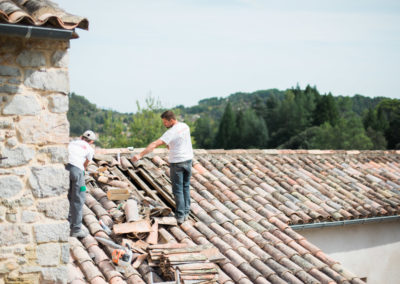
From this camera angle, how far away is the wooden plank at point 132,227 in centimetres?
614

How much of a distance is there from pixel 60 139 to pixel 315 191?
6.71 m

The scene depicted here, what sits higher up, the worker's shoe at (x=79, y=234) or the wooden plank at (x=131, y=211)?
the wooden plank at (x=131, y=211)

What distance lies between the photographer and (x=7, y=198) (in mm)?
4234

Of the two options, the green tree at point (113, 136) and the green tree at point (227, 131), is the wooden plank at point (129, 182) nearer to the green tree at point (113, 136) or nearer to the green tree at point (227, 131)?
the green tree at point (113, 136)

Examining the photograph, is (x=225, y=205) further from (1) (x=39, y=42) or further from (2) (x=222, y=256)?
(1) (x=39, y=42)

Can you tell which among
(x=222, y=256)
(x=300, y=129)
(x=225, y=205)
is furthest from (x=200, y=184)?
(x=300, y=129)

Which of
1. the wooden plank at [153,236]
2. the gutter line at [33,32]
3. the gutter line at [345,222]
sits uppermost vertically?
the gutter line at [33,32]

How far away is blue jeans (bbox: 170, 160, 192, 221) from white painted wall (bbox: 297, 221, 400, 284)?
288 centimetres

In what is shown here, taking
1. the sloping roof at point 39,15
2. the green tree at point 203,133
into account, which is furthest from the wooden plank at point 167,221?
the green tree at point 203,133

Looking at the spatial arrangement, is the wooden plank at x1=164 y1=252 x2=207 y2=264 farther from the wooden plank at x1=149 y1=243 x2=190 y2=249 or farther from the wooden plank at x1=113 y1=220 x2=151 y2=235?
the wooden plank at x1=113 y1=220 x2=151 y2=235

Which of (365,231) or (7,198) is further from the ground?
(7,198)

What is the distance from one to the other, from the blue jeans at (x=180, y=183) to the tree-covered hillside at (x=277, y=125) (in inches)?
1812

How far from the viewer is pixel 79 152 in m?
5.80

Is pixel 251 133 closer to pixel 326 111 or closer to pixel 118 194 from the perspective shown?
pixel 326 111
